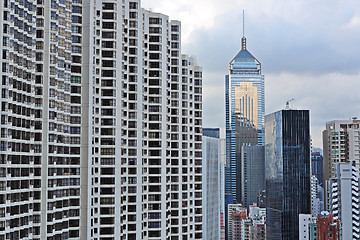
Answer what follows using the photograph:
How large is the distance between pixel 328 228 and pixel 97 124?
108088 mm

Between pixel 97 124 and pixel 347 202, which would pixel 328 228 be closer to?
pixel 347 202

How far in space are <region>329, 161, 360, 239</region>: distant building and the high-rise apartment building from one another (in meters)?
70.4

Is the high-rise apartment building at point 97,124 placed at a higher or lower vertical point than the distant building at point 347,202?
higher

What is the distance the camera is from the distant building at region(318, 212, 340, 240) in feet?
588

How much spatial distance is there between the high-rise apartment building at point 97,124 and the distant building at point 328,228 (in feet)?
223

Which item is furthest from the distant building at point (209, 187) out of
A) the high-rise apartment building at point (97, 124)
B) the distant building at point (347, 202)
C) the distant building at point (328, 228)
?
the distant building at point (347, 202)

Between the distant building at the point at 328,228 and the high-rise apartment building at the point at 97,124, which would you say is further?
the distant building at the point at 328,228

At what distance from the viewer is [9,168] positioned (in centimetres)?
8262

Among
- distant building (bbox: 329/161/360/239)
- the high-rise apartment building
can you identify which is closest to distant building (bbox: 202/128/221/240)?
the high-rise apartment building

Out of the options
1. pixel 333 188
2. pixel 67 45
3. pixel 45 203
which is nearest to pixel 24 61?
pixel 67 45

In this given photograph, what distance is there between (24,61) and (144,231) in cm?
5268

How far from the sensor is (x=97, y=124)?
371 feet

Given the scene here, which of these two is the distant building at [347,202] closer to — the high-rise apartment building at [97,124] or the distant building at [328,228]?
the distant building at [328,228]

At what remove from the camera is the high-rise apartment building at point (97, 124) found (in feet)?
286
